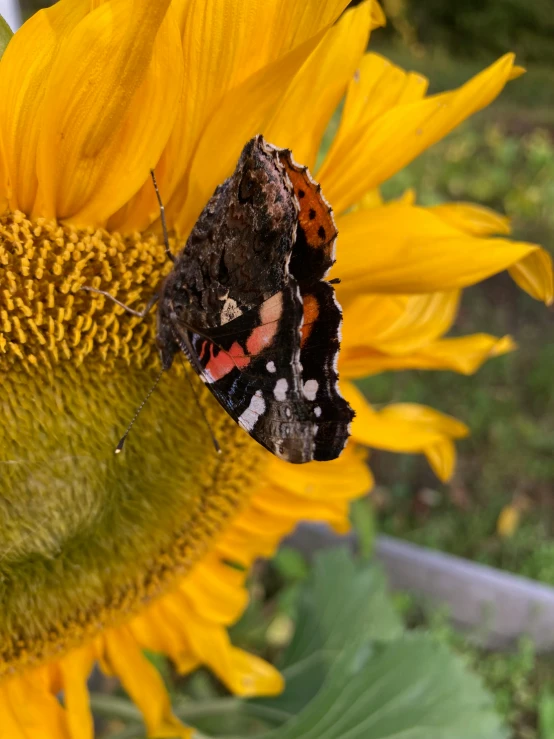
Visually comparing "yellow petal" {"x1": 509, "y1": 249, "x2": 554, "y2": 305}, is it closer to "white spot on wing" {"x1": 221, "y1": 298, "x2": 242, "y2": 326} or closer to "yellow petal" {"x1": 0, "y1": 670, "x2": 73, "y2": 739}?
"white spot on wing" {"x1": 221, "y1": 298, "x2": 242, "y2": 326}

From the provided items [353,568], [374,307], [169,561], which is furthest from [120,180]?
[353,568]

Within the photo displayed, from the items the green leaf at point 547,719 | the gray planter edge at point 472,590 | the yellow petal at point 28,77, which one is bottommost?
the green leaf at point 547,719

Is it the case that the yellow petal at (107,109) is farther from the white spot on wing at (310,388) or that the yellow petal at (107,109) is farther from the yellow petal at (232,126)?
the white spot on wing at (310,388)

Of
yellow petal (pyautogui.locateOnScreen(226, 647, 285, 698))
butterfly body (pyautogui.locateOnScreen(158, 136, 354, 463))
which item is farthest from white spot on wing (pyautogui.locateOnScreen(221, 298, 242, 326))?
yellow petal (pyautogui.locateOnScreen(226, 647, 285, 698))

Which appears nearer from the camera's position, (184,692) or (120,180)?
(120,180)

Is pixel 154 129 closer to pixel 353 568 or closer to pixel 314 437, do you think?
pixel 314 437

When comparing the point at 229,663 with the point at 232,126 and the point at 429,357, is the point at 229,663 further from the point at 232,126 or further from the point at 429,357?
the point at 232,126

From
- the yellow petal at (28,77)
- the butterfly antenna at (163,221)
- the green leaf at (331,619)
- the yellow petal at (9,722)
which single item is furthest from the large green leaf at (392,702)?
the yellow petal at (28,77)
